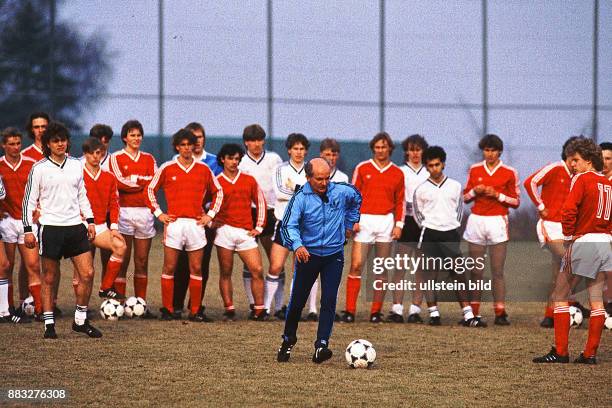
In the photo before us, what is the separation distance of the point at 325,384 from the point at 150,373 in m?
1.38

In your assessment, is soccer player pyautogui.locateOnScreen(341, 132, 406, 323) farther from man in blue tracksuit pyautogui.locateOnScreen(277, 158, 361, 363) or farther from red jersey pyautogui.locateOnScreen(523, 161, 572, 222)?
man in blue tracksuit pyautogui.locateOnScreen(277, 158, 361, 363)

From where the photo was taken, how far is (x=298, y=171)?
38.9ft

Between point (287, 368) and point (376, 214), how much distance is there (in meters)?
3.75

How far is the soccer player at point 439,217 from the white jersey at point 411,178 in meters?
0.45

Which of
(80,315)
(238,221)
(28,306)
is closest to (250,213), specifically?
(238,221)

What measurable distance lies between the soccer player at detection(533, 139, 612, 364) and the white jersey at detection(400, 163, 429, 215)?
3549 millimetres

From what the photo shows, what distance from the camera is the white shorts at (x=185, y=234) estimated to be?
11516mm

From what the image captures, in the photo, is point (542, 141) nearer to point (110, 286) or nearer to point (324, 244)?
point (110, 286)

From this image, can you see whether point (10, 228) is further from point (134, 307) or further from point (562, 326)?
point (562, 326)

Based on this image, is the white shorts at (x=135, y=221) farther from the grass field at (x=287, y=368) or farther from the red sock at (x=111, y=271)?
the grass field at (x=287, y=368)

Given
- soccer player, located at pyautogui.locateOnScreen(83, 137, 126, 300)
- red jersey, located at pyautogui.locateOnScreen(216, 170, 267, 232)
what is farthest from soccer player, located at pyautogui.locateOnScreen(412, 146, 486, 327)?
soccer player, located at pyautogui.locateOnScreen(83, 137, 126, 300)

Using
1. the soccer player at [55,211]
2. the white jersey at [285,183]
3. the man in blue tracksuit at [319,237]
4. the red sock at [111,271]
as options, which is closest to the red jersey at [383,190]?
the white jersey at [285,183]

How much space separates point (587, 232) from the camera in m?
8.82

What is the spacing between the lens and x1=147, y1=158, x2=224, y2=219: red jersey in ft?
37.9
